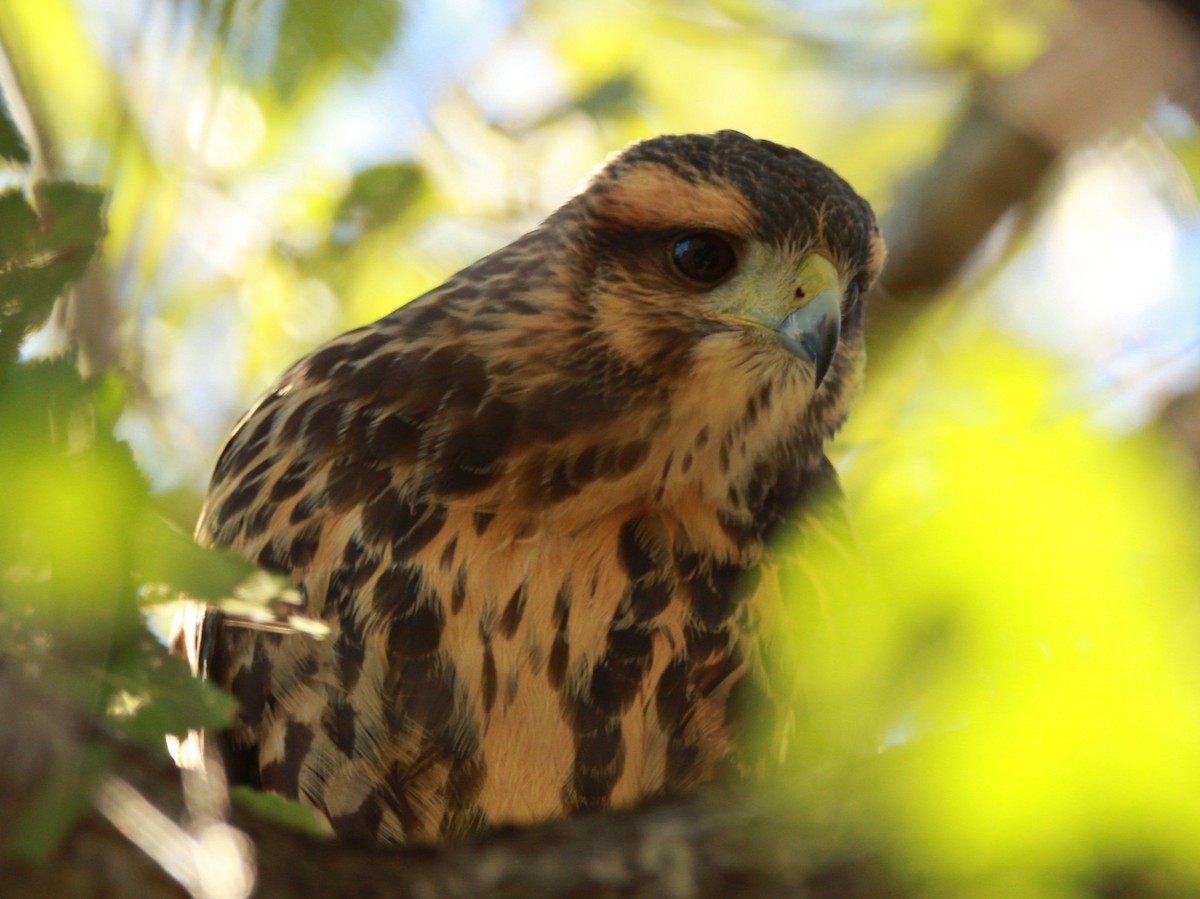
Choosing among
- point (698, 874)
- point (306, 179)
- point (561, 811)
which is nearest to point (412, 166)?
point (306, 179)

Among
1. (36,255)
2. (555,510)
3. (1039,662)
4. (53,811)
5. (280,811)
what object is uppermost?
(36,255)

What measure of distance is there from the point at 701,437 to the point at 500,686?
77 cm

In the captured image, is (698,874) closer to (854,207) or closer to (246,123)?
(854,207)

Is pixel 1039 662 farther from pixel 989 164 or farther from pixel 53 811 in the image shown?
pixel 989 164

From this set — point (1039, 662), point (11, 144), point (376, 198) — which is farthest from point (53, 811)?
point (376, 198)

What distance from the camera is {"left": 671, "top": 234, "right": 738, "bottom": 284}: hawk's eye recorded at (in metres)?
3.74

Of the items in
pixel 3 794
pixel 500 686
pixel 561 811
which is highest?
pixel 3 794

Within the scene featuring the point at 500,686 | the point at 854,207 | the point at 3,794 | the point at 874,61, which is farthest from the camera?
the point at 874,61

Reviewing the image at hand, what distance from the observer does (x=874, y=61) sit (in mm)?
5340

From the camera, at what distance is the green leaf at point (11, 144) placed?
5.82 feet

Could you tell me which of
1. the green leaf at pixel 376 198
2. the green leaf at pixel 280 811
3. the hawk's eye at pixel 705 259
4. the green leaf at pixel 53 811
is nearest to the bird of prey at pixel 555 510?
the hawk's eye at pixel 705 259

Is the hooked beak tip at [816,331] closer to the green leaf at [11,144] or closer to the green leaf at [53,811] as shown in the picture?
the green leaf at [11,144]

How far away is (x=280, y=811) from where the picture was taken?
1.84 metres

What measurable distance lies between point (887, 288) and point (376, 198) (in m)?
1.61
